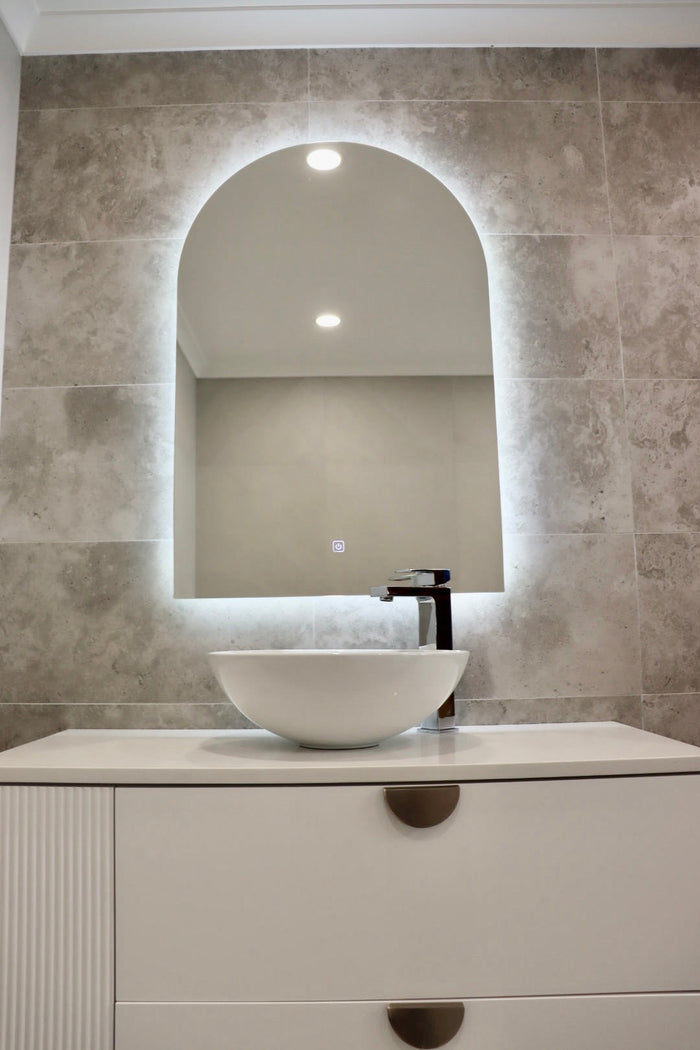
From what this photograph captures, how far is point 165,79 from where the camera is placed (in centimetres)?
167

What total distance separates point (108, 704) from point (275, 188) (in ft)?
A: 3.86

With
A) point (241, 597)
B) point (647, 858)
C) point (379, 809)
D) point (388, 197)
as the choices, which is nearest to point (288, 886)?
point (379, 809)

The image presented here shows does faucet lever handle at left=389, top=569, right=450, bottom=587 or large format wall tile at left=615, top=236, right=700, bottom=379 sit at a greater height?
large format wall tile at left=615, top=236, right=700, bottom=379

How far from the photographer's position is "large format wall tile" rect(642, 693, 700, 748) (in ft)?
4.96

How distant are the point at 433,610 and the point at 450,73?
4.08 ft

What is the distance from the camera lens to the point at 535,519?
156 centimetres

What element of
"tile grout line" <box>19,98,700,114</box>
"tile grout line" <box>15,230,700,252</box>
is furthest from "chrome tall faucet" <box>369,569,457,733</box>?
"tile grout line" <box>19,98,700,114</box>

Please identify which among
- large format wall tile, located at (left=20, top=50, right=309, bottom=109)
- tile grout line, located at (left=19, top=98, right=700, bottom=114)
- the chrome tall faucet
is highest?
large format wall tile, located at (left=20, top=50, right=309, bottom=109)

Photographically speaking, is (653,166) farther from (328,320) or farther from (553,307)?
(328,320)

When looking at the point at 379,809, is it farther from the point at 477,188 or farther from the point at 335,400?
the point at 477,188

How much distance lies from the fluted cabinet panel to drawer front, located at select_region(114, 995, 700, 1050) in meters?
0.07

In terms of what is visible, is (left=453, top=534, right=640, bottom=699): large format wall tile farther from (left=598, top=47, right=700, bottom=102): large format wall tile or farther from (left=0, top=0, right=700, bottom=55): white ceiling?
(left=0, top=0, right=700, bottom=55): white ceiling

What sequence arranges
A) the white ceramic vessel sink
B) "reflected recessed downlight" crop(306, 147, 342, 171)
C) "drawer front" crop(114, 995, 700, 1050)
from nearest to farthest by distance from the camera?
"drawer front" crop(114, 995, 700, 1050) < the white ceramic vessel sink < "reflected recessed downlight" crop(306, 147, 342, 171)

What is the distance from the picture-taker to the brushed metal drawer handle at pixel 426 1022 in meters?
0.98
